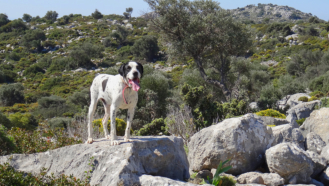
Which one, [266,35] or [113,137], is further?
[266,35]

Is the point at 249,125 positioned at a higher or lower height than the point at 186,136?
higher

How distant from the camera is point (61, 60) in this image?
5634 cm

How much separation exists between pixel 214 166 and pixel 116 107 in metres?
2.94

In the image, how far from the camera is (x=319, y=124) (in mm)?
8828

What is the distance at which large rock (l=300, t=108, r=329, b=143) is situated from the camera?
8.52 meters

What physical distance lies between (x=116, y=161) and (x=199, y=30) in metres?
13.9

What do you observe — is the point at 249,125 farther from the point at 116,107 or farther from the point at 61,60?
the point at 61,60

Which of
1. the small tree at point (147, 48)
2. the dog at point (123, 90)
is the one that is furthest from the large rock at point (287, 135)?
the small tree at point (147, 48)

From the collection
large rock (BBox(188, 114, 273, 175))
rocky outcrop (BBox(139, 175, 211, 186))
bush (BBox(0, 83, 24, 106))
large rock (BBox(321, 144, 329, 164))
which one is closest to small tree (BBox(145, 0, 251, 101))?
large rock (BBox(321, 144, 329, 164))

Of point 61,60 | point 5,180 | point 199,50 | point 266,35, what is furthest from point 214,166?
point 266,35

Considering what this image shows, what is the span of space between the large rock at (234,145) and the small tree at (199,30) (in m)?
10.2

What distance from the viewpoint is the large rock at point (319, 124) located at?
8523mm

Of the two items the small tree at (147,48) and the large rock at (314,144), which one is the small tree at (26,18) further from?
the large rock at (314,144)

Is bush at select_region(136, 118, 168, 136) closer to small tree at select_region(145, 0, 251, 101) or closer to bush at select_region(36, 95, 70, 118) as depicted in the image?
small tree at select_region(145, 0, 251, 101)
